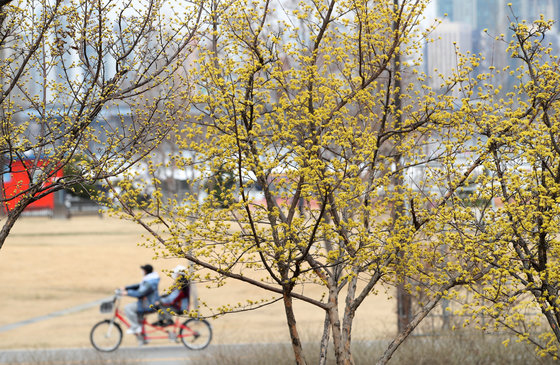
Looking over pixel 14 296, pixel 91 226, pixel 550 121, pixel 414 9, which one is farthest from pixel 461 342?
pixel 91 226

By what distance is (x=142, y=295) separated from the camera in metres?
14.4

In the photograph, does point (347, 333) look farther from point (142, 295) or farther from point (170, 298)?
point (142, 295)

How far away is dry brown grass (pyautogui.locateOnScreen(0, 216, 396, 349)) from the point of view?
58.7 ft

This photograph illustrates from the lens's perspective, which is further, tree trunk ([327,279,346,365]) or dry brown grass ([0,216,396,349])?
dry brown grass ([0,216,396,349])

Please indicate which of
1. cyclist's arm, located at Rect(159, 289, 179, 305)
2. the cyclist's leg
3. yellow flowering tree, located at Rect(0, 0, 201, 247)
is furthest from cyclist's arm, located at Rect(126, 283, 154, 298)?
yellow flowering tree, located at Rect(0, 0, 201, 247)

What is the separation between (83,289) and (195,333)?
46.1ft

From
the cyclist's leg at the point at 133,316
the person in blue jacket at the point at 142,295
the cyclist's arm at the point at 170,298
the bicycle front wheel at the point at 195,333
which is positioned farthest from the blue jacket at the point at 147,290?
the bicycle front wheel at the point at 195,333

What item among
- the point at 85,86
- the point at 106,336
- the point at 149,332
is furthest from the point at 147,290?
the point at 85,86

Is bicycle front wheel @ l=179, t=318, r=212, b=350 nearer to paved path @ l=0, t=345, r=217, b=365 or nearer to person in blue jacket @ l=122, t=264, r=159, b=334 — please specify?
paved path @ l=0, t=345, r=217, b=365

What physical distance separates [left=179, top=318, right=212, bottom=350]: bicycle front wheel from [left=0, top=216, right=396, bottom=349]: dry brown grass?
0.37 m

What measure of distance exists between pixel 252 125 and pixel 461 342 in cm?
662

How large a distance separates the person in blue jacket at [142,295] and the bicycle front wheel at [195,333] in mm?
834

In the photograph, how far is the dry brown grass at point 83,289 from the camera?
1789 centimetres

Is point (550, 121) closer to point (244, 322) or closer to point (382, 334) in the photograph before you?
point (382, 334)
